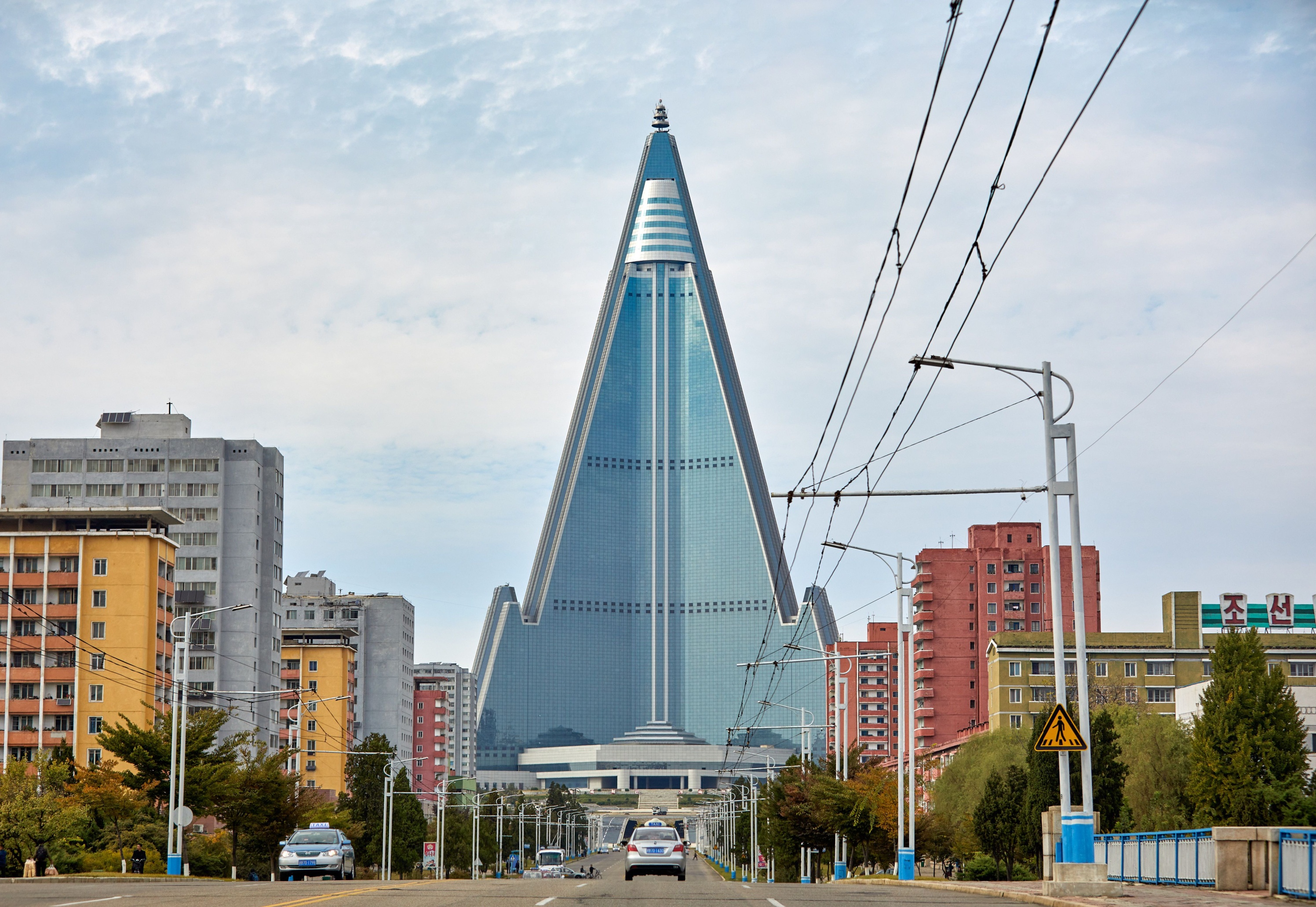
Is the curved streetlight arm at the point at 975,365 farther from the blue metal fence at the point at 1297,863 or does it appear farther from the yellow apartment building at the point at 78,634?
the yellow apartment building at the point at 78,634

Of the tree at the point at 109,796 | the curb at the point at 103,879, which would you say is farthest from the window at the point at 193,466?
the curb at the point at 103,879

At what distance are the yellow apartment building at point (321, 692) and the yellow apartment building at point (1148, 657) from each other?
7093 cm

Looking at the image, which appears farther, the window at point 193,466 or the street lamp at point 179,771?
the window at point 193,466

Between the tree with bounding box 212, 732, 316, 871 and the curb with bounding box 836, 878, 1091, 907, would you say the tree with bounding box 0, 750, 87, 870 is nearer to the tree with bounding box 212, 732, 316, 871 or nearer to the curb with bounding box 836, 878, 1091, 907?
the tree with bounding box 212, 732, 316, 871

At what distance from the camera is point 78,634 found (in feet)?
354

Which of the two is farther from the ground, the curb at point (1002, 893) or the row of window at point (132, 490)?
the row of window at point (132, 490)

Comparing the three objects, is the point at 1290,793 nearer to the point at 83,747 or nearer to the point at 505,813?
the point at 83,747

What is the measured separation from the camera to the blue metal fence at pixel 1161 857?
29109 mm

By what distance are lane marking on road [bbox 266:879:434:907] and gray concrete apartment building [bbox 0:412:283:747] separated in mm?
116094

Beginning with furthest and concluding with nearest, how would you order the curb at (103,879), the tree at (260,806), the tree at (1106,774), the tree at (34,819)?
1. the tree at (260,806)
2. the tree at (1106,774)
3. the tree at (34,819)
4. the curb at (103,879)

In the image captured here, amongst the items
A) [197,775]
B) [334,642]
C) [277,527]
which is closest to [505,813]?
[334,642]

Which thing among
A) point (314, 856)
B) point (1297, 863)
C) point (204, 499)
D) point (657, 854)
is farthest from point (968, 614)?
point (1297, 863)

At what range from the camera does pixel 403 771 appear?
12319cm

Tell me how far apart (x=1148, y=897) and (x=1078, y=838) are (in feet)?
5.48
